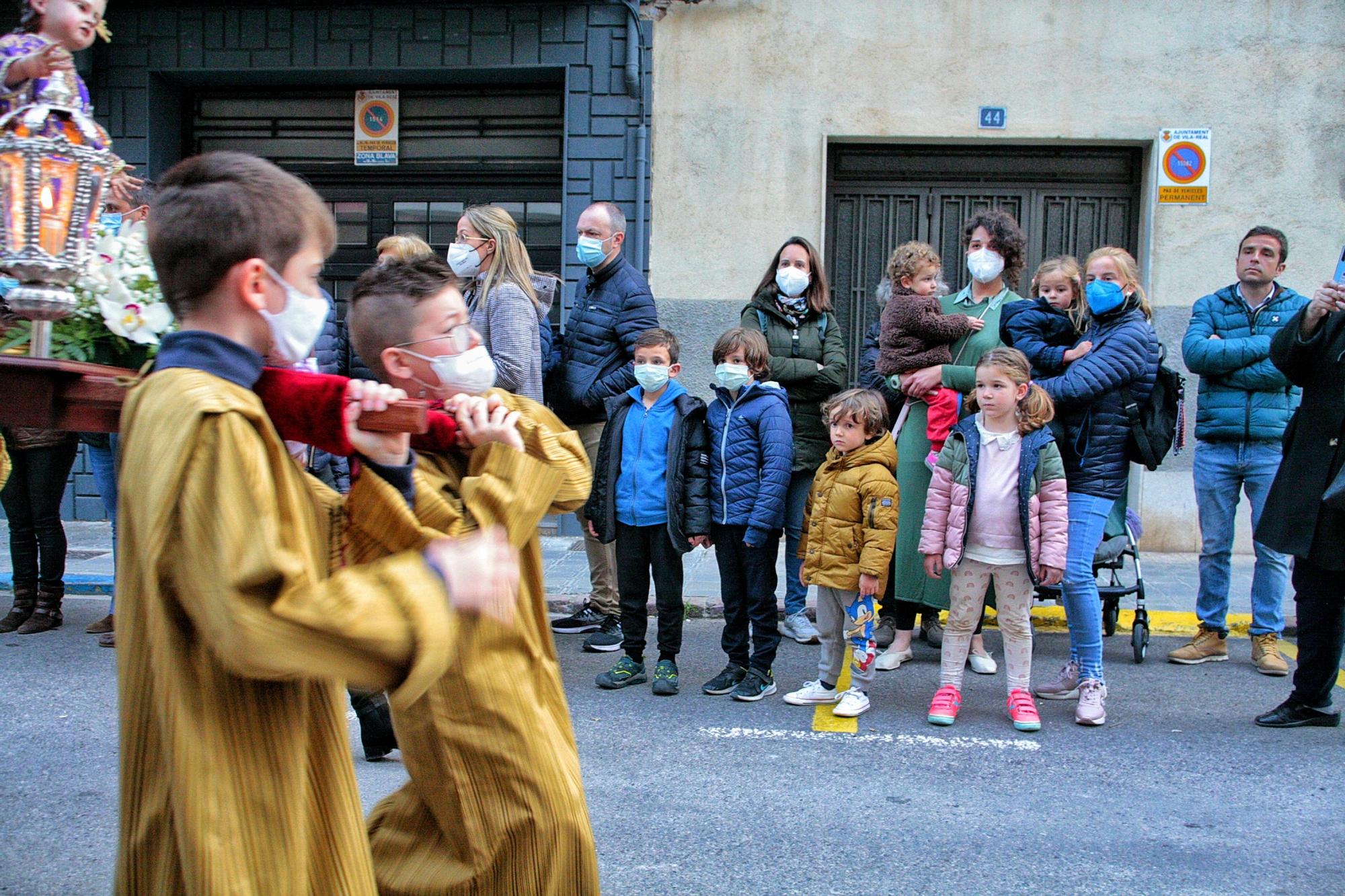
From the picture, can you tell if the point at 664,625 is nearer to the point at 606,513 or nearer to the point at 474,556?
the point at 606,513

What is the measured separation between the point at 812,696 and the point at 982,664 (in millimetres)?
1127

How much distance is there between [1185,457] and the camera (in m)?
9.23

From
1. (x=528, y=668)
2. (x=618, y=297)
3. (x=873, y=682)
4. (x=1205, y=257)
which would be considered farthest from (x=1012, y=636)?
(x=1205, y=257)

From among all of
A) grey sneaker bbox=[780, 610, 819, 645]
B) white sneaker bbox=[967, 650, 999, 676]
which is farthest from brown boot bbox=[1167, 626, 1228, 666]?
grey sneaker bbox=[780, 610, 819, 645]

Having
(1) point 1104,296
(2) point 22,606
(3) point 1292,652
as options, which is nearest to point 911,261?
(1) point 1104,296

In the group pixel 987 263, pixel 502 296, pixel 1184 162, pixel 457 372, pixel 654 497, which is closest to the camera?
pixel 457 372

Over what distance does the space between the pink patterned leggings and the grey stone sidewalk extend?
7.52 feet

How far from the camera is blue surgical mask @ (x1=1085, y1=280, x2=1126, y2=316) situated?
5.28m

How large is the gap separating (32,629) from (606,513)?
3.48 metres

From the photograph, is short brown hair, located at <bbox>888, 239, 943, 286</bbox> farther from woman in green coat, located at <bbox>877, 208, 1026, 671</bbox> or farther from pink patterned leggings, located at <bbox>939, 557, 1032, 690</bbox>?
pink patterned leggings, located at <bbox>939, 557, 1032, 690</bbox>

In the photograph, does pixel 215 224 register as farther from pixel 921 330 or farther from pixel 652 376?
pixel 921 330

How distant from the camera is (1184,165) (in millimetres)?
9195

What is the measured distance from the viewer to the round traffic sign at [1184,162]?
917 cm

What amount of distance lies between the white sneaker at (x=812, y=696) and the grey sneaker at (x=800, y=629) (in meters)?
1.11
